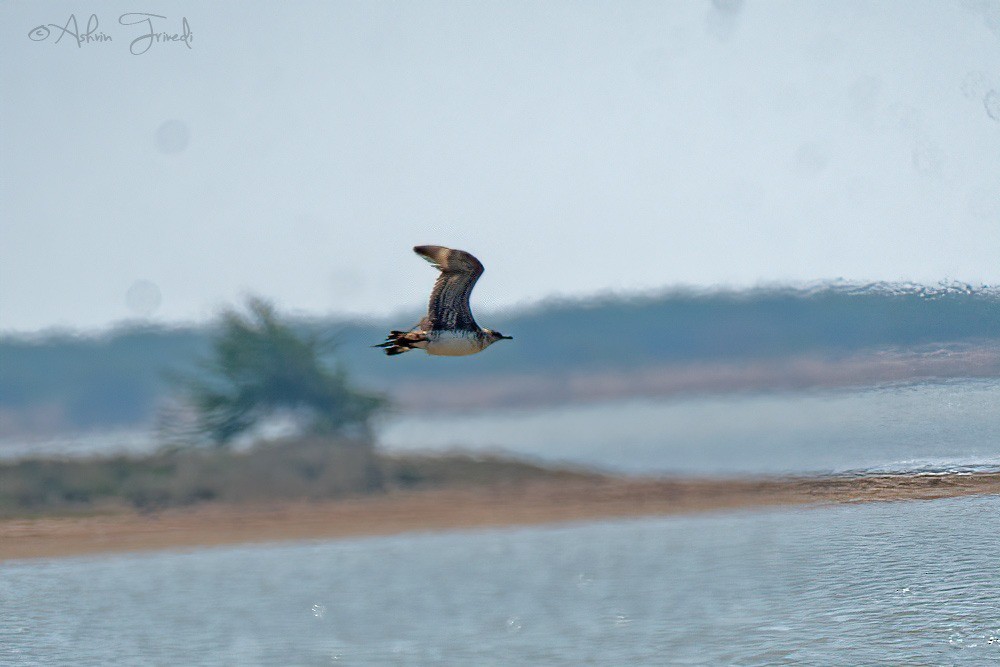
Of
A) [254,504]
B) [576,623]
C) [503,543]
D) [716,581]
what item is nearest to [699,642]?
[576,623]

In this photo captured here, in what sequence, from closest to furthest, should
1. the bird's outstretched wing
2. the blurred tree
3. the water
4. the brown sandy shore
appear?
1. the bird's outstretched wing
2. the water
3. the brown sandy shore
4. the blurred tree

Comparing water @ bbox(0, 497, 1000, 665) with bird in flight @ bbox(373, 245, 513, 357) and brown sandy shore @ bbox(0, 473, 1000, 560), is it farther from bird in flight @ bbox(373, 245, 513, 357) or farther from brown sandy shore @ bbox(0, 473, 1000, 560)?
bird in flight @ bbox(373, 245, 513, 357)

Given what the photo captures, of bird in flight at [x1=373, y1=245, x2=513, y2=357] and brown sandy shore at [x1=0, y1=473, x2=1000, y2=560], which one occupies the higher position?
bird in flight at [x1=373, y1=245, x2=513, y2=357]

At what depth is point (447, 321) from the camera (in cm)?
1117

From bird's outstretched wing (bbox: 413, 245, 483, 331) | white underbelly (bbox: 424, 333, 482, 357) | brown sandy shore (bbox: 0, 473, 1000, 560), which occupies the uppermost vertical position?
bird's outstretched wing (bbox: 413, 245, 483, 331)

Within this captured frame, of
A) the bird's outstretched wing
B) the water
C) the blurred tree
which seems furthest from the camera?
the blurred tree

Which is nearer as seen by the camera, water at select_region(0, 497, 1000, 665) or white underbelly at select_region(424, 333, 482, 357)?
white underbelly at select_region(424, 333, 482, 357)

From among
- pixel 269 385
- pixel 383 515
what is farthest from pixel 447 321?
pixel 269 385

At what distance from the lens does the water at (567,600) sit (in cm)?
1312

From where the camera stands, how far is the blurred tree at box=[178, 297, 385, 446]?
2688cm

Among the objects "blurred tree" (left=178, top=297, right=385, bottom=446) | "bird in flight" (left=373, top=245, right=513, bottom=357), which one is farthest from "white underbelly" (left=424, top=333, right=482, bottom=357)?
"blurred tree" (left=178, top=297, right=385, bottom=446)

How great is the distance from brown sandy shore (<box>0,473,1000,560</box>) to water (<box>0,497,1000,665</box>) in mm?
1360

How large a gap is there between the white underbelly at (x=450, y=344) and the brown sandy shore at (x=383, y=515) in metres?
10.1

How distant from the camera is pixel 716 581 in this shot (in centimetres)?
1580
